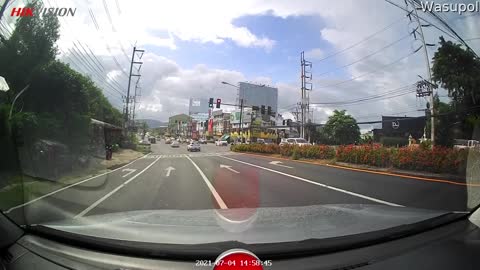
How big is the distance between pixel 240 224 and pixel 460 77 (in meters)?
18.7

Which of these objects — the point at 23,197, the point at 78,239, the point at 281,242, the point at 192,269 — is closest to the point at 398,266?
the point at 281,242

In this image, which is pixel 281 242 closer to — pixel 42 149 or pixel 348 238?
pixel 348 238

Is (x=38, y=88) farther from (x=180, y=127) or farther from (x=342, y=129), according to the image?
(x=180, y=127)

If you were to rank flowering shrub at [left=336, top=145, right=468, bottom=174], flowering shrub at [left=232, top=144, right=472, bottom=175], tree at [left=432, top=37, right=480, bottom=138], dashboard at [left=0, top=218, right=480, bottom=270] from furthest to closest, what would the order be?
tree at [left=432, top=37, right=480, bottom=138]
flowering shrub at [left=336, top=145, right=468, bottom=174]
flowering shrub at [left=232, top=144, right=472, bottom=175]
dashboard at [left=0, top=218, right=480, bottom=270]

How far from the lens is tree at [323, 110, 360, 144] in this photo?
193 ft

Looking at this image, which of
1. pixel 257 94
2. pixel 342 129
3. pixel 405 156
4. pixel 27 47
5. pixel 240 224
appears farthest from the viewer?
pixel 257 94

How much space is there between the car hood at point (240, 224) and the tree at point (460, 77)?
596 inches

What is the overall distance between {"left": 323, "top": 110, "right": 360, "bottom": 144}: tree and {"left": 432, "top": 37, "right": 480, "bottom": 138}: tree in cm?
3902

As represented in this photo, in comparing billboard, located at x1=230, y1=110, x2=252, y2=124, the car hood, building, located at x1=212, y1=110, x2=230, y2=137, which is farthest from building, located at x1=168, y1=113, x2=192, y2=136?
the car hood

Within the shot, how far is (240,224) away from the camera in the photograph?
3176 millimetres

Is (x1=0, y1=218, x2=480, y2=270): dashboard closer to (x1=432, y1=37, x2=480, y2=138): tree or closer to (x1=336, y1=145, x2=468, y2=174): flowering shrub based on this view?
(x1=336, y1=145, x2=468, y2=174): flowering shrub

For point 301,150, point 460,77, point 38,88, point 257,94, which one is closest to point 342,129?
point 257,94

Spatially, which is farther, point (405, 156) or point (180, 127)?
point (180, 127)

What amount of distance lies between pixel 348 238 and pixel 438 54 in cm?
1891
